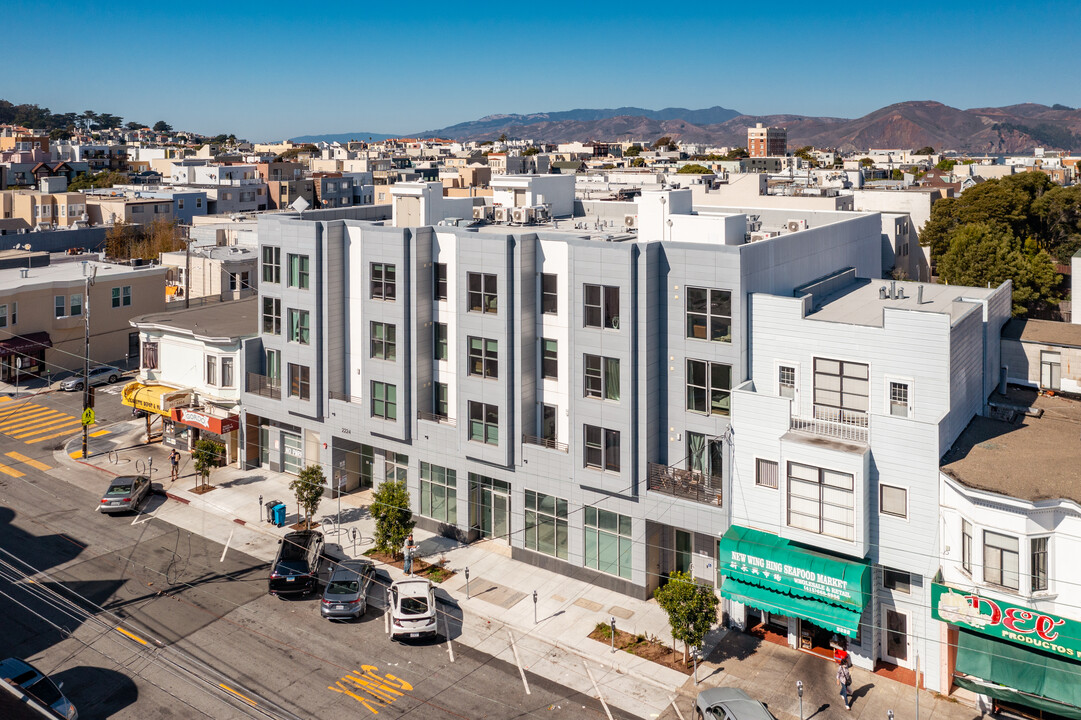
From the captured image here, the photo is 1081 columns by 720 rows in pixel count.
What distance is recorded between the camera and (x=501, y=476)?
129 feet

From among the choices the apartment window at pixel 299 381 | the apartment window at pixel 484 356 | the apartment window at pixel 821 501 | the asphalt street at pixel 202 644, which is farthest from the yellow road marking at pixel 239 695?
the apartment window at pixel 821 501

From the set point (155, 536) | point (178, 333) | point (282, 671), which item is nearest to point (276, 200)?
point (178, 333)

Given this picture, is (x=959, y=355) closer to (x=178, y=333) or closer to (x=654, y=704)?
(x=654, y=704)

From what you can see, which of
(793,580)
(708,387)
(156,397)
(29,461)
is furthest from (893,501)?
(29,461)

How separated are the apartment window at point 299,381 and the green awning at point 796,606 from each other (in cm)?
2464

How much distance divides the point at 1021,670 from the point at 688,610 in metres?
10.2

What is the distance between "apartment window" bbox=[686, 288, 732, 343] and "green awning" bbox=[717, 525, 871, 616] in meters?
7.69

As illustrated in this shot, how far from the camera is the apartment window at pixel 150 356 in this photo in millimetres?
54250

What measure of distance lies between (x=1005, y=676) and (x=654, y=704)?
35.6 ft

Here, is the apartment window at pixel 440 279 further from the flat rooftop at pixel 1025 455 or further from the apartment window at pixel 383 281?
the flat rooftop at pixel 1025 455

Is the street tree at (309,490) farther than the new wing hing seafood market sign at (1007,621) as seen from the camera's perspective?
Yes

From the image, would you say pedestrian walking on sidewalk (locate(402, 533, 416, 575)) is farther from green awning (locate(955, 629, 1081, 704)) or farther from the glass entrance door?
green awning (locate(955, 629, 1081, 704))

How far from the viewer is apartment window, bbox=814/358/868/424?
3141cm

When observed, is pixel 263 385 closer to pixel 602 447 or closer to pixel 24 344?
pixel 602 447
